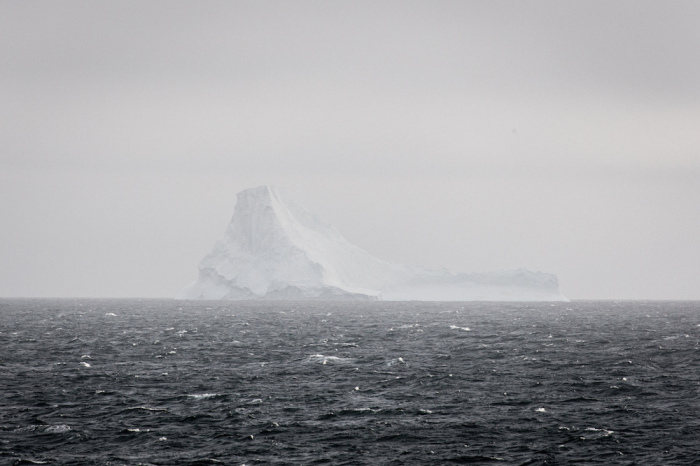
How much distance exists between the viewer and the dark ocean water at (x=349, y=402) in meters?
25.9

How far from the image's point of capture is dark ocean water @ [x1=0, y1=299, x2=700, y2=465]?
2591 cm

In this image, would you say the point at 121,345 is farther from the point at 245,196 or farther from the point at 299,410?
the point at 245,196

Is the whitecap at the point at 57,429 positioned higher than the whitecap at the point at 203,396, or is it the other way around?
the whitecap at the point at 203,396

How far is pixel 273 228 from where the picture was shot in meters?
186

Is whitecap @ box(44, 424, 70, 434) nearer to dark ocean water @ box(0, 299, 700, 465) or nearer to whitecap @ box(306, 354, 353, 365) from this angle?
dark ocean water @ box(0, 299, 700, 465)

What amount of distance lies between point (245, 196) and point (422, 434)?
16860 centimetres

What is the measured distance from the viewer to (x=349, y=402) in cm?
3441

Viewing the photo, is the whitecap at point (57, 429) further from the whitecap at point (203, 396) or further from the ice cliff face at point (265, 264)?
the ice cliff face at point (265, 264)

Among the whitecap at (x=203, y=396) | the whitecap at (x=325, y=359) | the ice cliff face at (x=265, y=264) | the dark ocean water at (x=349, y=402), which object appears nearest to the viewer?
the dark ocean water at (x=349, y=402)

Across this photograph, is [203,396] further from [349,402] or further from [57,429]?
[57,429]

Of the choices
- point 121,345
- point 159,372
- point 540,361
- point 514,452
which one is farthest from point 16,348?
point 514,452

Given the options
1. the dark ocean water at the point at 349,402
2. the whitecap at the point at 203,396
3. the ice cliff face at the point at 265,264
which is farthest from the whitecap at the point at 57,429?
the ice cliff face at the point at 265,264

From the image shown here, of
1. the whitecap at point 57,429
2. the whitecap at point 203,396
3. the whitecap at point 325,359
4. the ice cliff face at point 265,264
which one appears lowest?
the whitecap at point 57,429

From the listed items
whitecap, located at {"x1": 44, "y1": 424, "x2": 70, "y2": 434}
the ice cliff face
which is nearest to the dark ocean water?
whitecap, located at {"x1": 44, "y1": 424, "x2": 70, "y2": 434}
